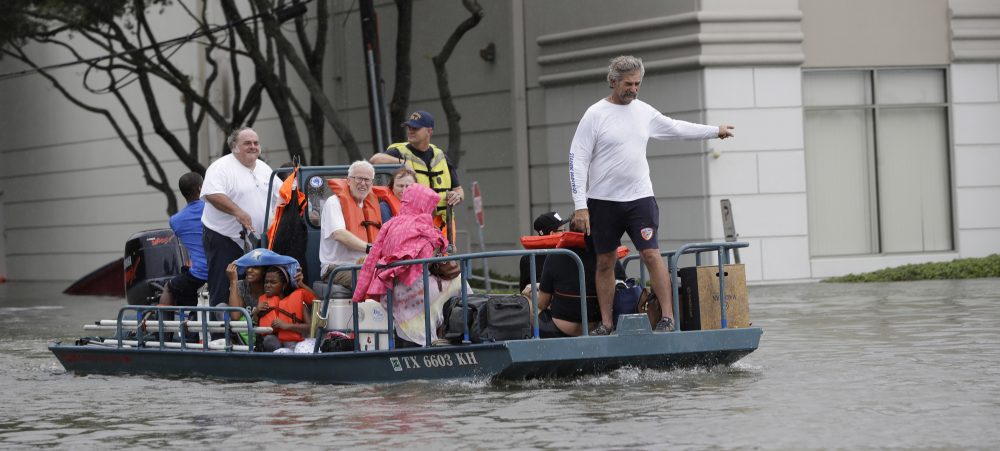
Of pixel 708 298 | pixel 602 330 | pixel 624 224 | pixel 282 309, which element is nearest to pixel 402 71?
pixel 282 309

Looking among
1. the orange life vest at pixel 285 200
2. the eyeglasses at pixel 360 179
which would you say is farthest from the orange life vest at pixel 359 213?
the orange life vest at pixel 285 200

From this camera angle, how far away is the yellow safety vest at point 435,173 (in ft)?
46.9

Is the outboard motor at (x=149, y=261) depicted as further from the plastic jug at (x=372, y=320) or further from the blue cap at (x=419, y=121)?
the plastic jug at (x=372, y=320)

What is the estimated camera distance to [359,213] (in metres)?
13.1

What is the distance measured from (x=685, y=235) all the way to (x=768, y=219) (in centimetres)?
116

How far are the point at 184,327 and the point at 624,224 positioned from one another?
3.56m

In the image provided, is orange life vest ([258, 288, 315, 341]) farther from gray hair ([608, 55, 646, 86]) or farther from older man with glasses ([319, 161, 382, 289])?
gray hair ([608, 55, 646, 86])

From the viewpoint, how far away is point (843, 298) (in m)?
19.8

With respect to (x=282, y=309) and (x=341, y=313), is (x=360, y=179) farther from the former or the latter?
(x=341, y=313)

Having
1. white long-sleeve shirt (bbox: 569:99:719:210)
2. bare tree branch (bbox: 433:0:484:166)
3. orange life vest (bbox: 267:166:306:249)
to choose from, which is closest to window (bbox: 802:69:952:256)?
bare tree branch (bbox: 433:0:484:166)

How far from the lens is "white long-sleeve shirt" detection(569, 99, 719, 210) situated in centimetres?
1169

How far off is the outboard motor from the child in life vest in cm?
341

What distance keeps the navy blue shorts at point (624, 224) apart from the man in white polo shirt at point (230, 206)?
11.1 ft

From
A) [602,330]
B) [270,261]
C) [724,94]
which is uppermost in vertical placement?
[724,94]
